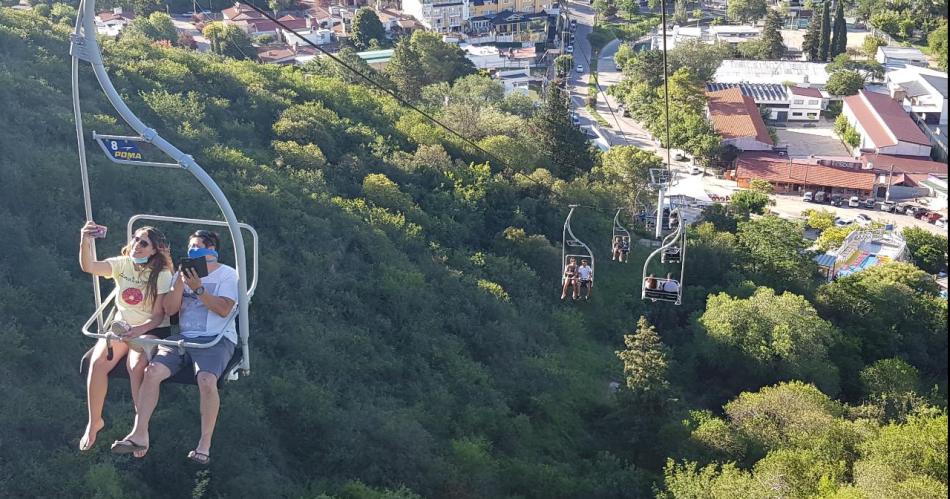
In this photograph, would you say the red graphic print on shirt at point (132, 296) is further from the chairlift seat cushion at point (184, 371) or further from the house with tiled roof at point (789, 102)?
the house with tiled roof at point (789, 102)

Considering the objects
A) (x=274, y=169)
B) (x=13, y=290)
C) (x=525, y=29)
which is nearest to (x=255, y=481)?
(x=13, y=290)

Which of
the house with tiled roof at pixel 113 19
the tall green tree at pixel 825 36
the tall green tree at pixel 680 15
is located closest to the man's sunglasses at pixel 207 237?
the house with tiled roof at pixel 113 19

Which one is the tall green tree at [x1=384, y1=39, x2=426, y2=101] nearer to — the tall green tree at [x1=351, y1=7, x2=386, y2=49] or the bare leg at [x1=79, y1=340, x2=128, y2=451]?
the tall green tree at [x1=351, y1=7, x2=386, y2=49]

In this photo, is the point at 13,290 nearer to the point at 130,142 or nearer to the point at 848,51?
the point at 130,142

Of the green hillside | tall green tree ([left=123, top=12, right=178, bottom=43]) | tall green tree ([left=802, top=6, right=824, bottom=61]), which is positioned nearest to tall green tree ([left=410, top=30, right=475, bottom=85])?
tall green tree ([left=123, top=12, right=178, bottom=43])

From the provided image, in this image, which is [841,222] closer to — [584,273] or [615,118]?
[615,118]

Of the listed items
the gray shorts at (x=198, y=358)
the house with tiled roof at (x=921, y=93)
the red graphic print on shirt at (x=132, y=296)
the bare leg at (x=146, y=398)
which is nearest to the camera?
the bare leg at (x=146, y=398)
